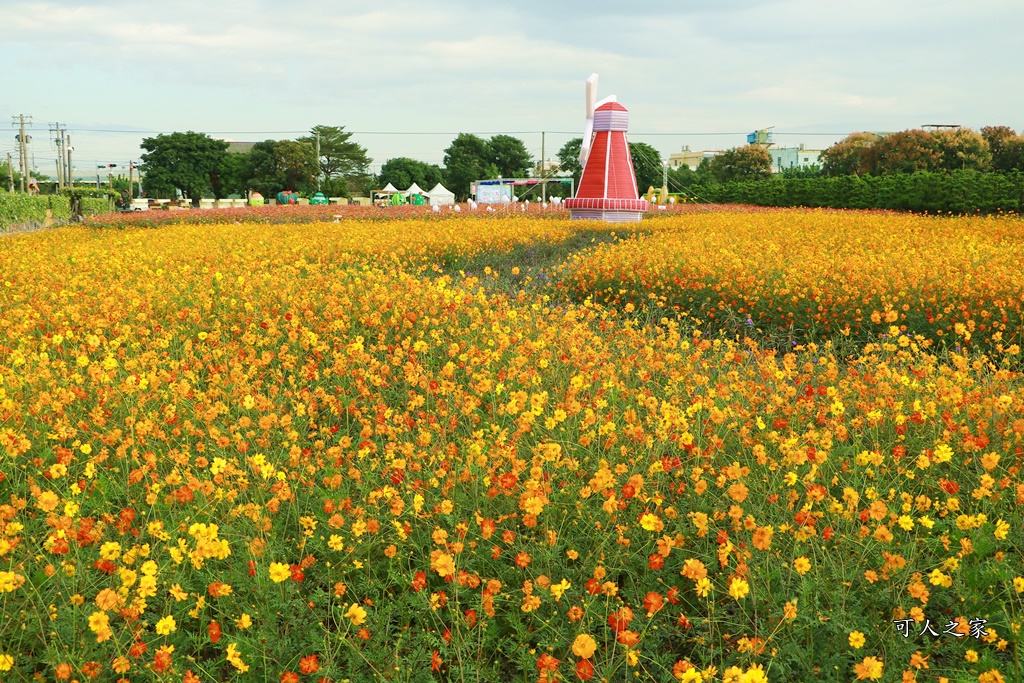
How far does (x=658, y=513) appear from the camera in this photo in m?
3.17

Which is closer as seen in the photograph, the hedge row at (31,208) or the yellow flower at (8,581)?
the yellow flower at (8,581)

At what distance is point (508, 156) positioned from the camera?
70.4 metres

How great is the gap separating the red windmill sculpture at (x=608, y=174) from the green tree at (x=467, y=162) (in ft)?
167

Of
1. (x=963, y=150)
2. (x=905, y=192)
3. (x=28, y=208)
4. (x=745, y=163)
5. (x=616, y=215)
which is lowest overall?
(x=616, y=215)

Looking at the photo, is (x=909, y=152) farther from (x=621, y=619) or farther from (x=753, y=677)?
(x=753, y=677)

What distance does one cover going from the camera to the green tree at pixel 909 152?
3812 cm

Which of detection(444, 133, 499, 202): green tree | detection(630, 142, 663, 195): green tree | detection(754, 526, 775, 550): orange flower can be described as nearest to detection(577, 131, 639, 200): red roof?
detection(754, 526, 775, 550): orange flower

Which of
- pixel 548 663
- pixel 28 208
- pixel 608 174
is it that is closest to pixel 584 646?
pixel 548 663

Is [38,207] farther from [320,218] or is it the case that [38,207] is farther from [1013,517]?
[1013,517]

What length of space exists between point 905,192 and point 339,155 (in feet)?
205

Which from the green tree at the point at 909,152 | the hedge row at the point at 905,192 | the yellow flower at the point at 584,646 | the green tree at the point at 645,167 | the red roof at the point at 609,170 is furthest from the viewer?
the green tree at the point at 645,167

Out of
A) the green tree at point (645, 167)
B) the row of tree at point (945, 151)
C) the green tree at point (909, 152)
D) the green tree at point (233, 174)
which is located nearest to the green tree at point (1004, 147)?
the row of tree at point (945, 151)

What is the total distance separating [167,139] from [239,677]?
7050 cm

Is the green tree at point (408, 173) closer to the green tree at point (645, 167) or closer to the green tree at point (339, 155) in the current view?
the green tree at point (339, 155)
